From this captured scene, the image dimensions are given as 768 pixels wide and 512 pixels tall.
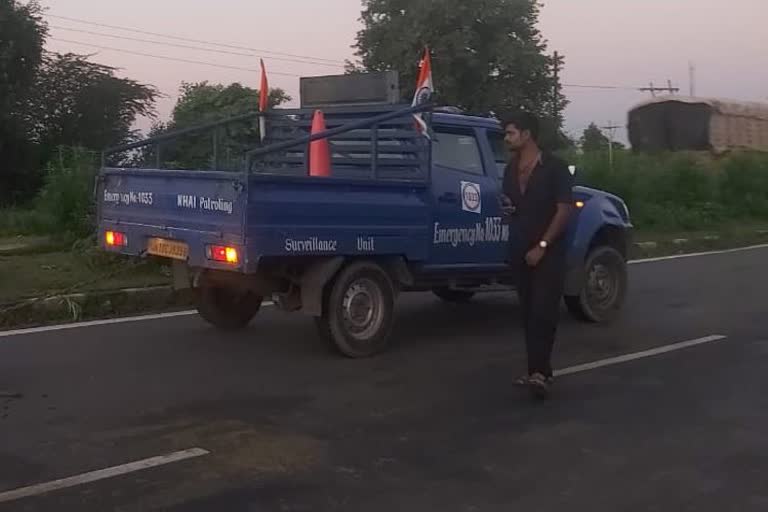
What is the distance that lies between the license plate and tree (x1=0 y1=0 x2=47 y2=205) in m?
29.5

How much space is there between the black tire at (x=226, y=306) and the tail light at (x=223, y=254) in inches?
55.6

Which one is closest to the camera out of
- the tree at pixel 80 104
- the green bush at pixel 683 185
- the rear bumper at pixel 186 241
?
the rear bumper at pixel 186 241

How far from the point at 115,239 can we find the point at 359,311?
2.03 metres

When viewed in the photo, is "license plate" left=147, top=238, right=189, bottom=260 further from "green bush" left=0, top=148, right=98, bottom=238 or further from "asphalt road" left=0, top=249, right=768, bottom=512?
"green bush" left=0, top=148, right=98, bottom=238

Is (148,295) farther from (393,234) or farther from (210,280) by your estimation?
(393,234)

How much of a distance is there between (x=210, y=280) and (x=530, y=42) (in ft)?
127

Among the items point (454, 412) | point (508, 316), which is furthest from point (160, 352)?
point (508, 316)

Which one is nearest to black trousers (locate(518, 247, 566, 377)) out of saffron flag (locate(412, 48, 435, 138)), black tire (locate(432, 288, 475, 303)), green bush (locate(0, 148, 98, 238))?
saffron flag (locate(412, 48, 435, 138))

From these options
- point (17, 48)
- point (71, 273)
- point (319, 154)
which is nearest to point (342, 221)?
point (319, 154)

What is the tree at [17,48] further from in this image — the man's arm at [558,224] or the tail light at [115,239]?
the man's arm at [558,224]

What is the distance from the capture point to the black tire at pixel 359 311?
8.21 metres

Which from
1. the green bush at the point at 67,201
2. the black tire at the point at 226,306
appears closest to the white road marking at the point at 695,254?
the green bush at the point at 67,201

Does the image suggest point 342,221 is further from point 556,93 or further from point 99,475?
point 556,93

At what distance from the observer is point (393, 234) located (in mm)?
8438
